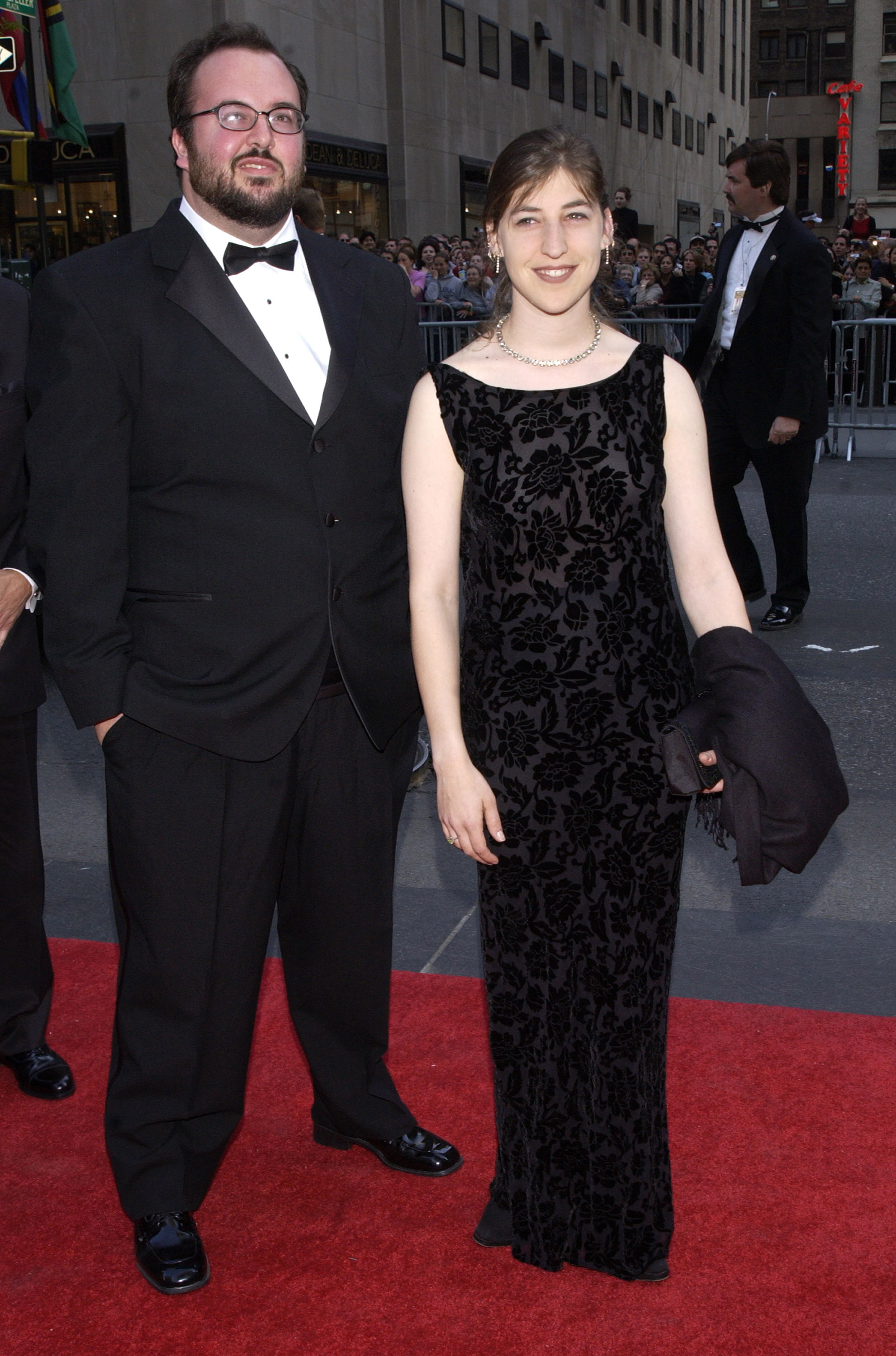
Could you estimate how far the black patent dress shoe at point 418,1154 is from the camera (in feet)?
10.6

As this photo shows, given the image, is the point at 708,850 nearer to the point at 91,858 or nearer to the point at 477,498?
the point at 91,858

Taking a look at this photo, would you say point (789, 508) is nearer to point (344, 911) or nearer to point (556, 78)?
point (344, 911)

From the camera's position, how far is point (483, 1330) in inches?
106

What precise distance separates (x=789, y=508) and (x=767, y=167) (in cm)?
172

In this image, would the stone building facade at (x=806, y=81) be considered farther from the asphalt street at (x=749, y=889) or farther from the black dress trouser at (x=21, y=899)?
the black dress trouser at (x=21, y=899)

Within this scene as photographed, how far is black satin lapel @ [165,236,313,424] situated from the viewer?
2.75 m

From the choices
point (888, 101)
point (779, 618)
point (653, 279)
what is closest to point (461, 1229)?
point (779, 618)

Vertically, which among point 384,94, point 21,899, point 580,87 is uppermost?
point 580,87

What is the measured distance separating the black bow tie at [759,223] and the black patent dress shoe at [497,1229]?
5.87 m

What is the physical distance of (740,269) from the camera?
760 cm

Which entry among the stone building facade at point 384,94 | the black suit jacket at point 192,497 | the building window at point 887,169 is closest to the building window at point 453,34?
Result: the stone building facade at point 384,94

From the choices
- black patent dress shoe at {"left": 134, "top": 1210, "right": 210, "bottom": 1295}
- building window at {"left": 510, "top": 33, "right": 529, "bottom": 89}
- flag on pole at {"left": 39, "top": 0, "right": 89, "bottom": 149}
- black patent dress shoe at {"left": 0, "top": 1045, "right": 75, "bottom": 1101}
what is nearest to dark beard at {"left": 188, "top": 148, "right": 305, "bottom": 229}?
black patent dress shoe at {"left": 134, "top": 1210, "right": 210, "bottom": 1295}

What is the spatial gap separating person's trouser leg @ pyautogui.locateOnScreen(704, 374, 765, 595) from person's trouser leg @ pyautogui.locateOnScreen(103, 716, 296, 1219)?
5.08m

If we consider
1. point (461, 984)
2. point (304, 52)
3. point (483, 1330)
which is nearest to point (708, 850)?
point (461, 984)
